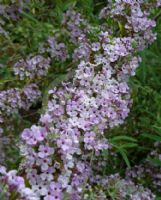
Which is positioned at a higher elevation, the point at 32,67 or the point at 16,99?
the point at 32,67

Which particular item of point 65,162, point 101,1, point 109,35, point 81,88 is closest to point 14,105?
point 81,88

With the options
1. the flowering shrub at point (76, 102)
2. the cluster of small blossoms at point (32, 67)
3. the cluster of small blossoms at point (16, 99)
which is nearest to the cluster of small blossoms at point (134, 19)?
the flowering shrub at point (76, 102)

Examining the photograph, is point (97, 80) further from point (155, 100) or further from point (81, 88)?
point (155, 100)

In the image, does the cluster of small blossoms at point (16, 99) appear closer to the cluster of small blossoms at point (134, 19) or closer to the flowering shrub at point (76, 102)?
the flowering shrub at point (76, 102)

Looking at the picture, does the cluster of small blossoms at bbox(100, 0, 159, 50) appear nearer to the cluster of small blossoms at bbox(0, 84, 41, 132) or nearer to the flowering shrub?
the flowering shrub

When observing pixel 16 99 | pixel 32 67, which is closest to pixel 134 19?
pixel 32 67

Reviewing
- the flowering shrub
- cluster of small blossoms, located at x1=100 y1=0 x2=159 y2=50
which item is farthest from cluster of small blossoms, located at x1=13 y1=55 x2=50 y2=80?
cluster of small blossoms, located at x1=100 y1=0 x2=159 y2=50

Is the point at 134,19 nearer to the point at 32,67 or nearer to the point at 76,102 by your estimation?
the point at 32,67
